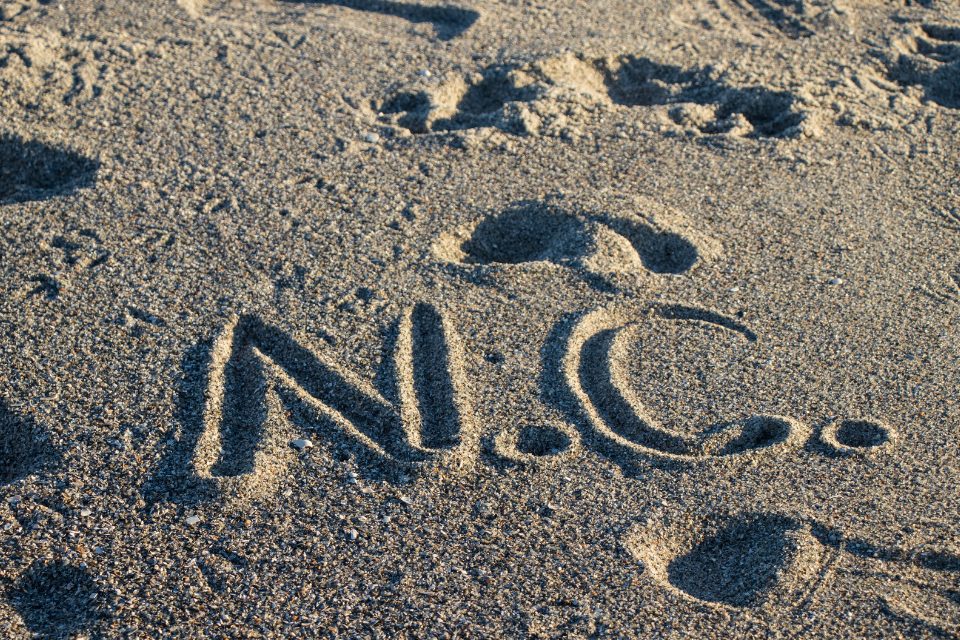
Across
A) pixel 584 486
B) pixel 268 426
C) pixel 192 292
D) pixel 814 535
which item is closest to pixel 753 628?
pixel 814 535

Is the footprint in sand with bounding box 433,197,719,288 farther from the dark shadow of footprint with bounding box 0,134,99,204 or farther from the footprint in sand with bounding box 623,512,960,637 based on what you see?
the dark shadow of footprint with bounding box 0,134,99,204

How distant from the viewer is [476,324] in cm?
294

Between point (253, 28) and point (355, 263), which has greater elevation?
point (253, 28)

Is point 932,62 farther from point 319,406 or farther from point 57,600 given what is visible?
point 57,600

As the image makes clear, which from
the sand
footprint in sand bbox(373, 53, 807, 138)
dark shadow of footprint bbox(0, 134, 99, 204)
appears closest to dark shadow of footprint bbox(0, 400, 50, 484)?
the sand

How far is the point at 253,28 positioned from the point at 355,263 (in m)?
1.74

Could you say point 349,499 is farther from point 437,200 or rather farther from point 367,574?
point 437,200

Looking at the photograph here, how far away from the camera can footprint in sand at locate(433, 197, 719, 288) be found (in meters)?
3.15

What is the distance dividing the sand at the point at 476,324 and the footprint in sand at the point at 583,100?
19 millimetres

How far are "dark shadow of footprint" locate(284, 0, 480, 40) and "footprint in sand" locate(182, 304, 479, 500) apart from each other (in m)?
2.06

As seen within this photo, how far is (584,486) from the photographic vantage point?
2451 mm

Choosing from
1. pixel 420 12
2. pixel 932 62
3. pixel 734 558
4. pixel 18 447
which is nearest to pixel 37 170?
pixel 18 447

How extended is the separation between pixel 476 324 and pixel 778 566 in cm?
113

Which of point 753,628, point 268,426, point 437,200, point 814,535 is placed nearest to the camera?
point 753,628
